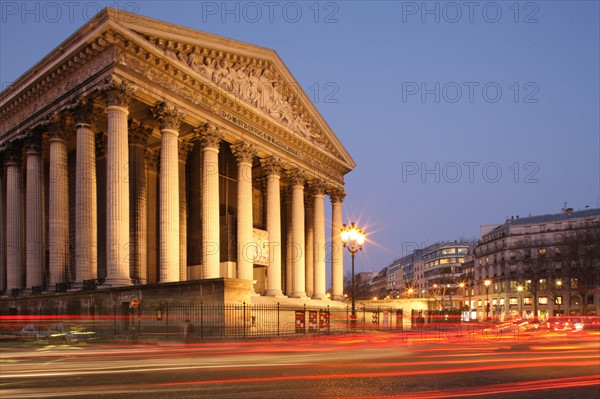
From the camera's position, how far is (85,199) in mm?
30844

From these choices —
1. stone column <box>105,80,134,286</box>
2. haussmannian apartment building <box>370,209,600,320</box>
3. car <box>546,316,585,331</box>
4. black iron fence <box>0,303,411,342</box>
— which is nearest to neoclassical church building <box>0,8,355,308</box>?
stone column <box>105,80,134,286</box>

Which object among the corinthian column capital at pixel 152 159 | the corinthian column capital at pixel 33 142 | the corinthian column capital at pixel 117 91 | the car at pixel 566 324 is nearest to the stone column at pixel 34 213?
the corinthian column capital at pixel 33 142

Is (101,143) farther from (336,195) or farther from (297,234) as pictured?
(336,195)

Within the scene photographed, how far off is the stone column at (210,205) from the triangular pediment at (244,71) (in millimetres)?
3365

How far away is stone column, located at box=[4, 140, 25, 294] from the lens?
37000mm

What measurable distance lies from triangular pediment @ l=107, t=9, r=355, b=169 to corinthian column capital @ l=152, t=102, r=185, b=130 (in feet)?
8.44

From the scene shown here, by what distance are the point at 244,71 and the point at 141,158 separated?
10.1m

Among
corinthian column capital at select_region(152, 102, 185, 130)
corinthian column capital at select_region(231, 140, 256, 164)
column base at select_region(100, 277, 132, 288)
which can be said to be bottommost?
column base at select_region(100, 277, 132, 288)

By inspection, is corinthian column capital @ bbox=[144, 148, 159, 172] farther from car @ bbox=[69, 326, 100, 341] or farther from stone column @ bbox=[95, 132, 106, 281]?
car @ bbox=[69, 326, 100, 341]

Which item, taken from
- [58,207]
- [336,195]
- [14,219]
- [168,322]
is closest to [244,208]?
[58,207]

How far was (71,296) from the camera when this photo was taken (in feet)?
100

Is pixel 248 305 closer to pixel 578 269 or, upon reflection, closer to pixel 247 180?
pixel 247 180

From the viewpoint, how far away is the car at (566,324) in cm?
2868

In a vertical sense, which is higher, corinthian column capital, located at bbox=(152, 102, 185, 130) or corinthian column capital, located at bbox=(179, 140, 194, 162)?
corinthian column capital, located at bbox=(152, 102, 185, 130)
